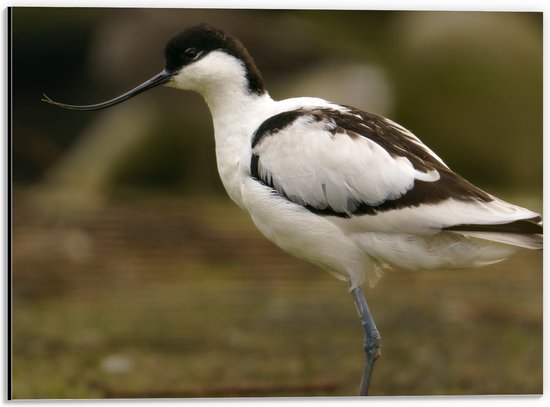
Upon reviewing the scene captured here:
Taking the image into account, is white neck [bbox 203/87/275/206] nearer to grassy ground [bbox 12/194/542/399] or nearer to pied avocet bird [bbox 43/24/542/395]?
pied avocet bird [bbox 43/24/542/395]

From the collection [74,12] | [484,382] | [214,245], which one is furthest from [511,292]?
[74,12]

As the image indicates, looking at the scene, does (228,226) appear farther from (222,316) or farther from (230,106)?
(230,106)

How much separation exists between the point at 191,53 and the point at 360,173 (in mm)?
756

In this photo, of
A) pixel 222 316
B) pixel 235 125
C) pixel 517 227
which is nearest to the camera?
pixel 517 227

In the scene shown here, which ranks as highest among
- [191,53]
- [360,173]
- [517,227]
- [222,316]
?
[191,53]

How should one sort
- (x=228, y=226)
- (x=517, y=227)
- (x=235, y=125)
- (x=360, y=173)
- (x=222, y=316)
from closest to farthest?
(x=517, y=227), (x=360, y=173), (x=235, y=125), (x=222, y=316), (x=228, y=226)

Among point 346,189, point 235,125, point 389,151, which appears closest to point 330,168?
point 346,189

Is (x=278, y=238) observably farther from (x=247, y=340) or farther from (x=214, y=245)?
(x=214, y=245)

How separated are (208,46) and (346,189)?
716mm

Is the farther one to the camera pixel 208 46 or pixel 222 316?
pixel 222 316

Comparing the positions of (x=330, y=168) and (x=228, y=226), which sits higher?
(x=330, y=168)

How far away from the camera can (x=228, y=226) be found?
658cm

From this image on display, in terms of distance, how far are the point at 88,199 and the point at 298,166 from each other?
303 centimetres

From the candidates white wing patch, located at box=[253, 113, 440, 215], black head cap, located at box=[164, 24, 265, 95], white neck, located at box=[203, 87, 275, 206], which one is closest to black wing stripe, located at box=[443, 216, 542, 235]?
white wing patch, located at box=[253, 113, 440, 215]
